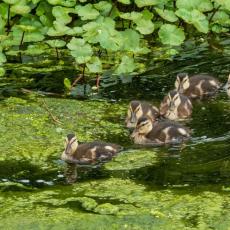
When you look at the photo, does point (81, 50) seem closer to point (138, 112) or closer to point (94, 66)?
point (94, 66)

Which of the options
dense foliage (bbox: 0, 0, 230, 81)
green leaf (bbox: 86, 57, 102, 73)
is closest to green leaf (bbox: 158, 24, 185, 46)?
dense foliage (bbox: 0, 0, 230, 81)

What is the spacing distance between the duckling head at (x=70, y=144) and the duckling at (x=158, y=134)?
54 centimetres

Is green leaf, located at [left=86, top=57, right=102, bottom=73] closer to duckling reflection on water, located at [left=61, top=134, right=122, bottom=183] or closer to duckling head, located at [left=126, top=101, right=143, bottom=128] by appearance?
duckling head, located at [left=126, top=101, right=143, bottom=128]

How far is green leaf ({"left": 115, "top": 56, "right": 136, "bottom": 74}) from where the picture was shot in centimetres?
798

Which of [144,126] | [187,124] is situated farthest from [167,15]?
[144,126]

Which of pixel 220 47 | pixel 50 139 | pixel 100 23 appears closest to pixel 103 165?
pixel 50 139

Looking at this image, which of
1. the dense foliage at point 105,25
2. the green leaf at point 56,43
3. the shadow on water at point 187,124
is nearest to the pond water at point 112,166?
the shadow on water at point 187,124

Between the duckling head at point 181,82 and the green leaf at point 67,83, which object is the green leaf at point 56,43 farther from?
the duckling head at point 181,82

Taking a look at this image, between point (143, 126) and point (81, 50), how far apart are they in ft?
4.80

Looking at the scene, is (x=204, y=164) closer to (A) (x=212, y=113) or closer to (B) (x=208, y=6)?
(A) (x=212, y=113)

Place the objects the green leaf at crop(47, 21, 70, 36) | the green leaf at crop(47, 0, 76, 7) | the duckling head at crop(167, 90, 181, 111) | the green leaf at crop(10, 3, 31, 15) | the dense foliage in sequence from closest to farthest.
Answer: the duckling head at crop(167, 90, 181, 111)
the dense foliage
the green leaf at crop(47, 21, 70, 36)
the green leaf at crop(10, 3, 31, 15)
the green leaf at crop(47, 0, 76, 7)

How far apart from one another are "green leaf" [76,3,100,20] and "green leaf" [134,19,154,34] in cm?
42

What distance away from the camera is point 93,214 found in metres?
4.97

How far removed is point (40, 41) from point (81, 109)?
6.85 ft
